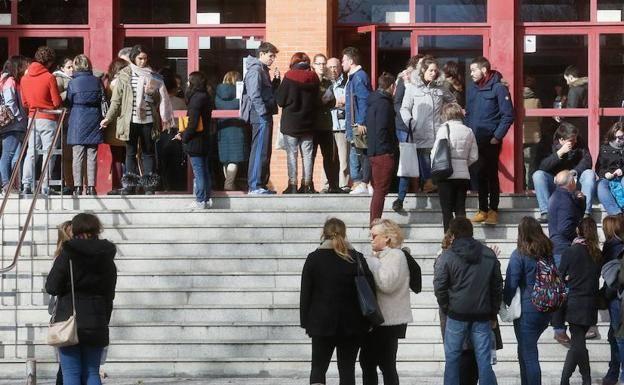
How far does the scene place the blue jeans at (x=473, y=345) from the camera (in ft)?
41.4

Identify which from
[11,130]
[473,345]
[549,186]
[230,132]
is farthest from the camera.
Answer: [230,132]

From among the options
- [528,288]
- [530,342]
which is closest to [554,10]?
[528,288]

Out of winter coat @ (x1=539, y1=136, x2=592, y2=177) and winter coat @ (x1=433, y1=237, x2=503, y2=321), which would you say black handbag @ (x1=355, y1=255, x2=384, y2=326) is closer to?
winter coat @ (x1=433, y1=237, x2=503, y2=321)

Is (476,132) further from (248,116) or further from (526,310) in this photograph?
(526,310)

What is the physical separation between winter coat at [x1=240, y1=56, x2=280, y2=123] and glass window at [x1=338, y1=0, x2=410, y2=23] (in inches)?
114

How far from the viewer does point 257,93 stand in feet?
59.6

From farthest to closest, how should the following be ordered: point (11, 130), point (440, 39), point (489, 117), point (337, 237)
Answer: point (440, 39), point (11, 130), point (489, 117), point (337, 237)

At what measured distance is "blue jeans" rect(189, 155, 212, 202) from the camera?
57.0 ft

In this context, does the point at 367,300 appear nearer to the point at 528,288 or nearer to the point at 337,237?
the point at 337,237

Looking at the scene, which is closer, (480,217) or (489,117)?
(480,217)

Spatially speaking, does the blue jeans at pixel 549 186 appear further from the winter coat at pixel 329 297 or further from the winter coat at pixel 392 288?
the winter coat at pixel 329 297

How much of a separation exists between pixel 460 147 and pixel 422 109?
58.0 inches

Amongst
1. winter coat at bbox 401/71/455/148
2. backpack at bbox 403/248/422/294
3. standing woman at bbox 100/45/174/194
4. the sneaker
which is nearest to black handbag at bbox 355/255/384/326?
backpack at bbox 403/248/422/294

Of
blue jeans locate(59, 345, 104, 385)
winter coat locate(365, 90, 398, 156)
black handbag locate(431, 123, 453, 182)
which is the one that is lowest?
blue jeans locate(59, 345, 104, 385)
